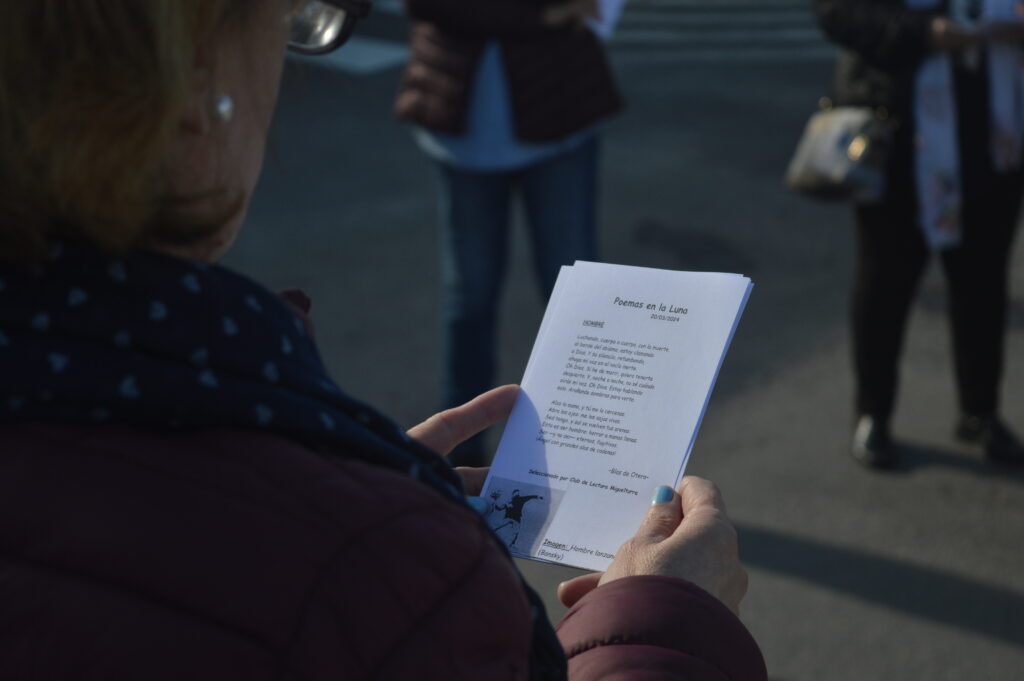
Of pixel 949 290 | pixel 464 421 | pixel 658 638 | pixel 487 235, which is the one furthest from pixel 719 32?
pixel 658 638

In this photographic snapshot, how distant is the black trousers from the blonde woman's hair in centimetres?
279

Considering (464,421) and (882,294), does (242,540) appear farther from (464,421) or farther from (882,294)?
(882,294)

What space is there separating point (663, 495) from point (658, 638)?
8.9 inches

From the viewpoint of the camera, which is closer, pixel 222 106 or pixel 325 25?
pixel 222 106

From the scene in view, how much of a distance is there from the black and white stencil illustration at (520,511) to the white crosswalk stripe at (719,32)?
7348 millimetres

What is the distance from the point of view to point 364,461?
0.87 metres

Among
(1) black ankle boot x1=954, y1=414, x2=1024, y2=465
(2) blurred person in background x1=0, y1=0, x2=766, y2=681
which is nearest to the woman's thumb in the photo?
(2) blurred person in background x1=0, y1=0, x2=766, y2=681

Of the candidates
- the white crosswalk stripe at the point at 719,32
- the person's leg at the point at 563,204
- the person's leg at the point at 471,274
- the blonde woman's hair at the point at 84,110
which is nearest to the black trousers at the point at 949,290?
the person's leg at the point at 563,204

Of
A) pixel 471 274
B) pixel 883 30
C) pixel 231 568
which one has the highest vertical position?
pixel 231 568

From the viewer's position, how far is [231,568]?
74 centimetres

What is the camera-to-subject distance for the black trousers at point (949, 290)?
3.29 m

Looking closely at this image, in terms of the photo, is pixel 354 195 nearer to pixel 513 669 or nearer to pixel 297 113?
pixel 297 113

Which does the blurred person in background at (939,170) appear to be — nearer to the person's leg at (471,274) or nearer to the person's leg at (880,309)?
the person's leg at (880,309)

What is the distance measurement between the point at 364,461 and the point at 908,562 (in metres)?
2.57
